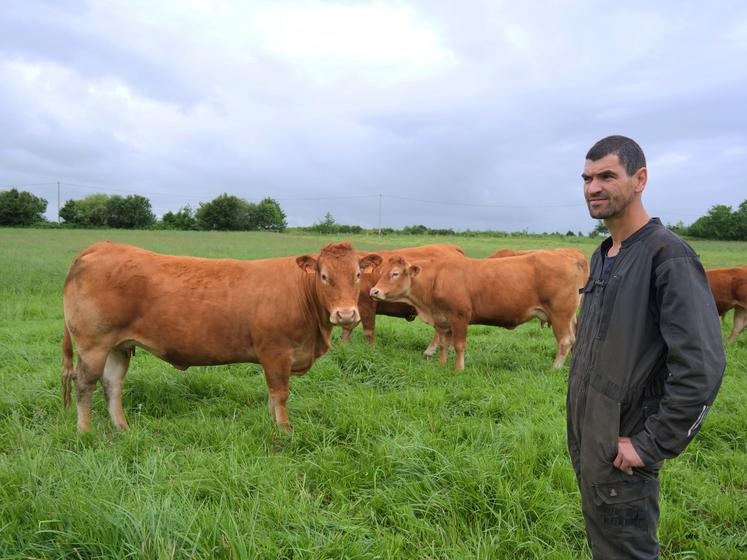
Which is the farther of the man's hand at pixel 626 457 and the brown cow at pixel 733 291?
the brown cow at pixel 733 291

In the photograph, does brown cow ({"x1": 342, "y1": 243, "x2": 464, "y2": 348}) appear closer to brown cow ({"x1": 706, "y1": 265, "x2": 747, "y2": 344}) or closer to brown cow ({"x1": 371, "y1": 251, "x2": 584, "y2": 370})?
brown cow ({"x1": 371, "y1": 251, "x2": 584, "y2": 370})

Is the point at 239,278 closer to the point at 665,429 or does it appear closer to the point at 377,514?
the point at 377,514

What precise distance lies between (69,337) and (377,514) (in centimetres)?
405

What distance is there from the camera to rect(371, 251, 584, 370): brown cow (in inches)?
337

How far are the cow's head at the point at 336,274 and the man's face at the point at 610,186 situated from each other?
10.3 feet

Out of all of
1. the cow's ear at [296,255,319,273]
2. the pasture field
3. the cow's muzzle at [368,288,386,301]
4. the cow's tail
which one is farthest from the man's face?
the cow's muzzle at [368,288,386,301]

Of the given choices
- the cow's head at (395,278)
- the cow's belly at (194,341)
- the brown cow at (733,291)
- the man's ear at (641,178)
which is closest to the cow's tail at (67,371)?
the cow's belly at (194,341)

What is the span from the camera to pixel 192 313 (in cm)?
520

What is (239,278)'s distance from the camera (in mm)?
5457

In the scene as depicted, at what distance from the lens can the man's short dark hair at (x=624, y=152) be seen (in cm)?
228

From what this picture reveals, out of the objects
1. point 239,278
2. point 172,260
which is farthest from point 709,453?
point 172,260

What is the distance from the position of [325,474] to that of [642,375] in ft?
8.81

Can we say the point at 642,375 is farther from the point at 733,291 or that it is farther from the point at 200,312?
the point at 733,291

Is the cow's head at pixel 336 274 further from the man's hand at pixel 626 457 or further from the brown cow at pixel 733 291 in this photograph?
the brown cow at pixel 733 291
